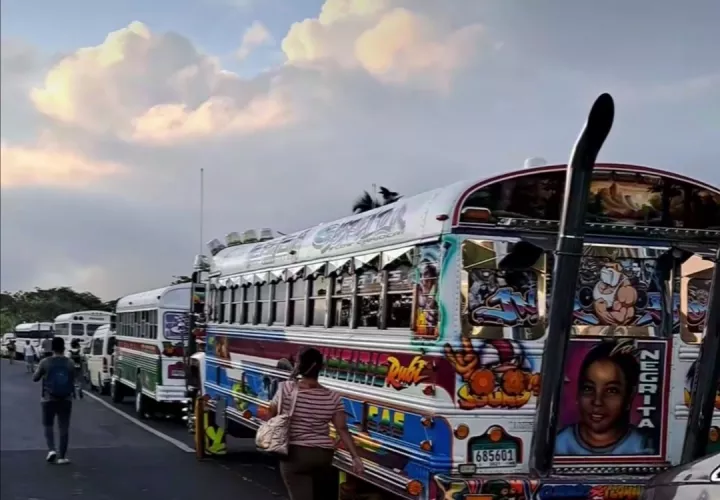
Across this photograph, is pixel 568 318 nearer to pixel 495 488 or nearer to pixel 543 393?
pixel 543 393

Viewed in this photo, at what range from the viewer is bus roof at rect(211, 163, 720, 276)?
274 inches

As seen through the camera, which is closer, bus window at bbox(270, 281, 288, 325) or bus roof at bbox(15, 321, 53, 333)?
bus window at bbox(270, 281, 288, 325)

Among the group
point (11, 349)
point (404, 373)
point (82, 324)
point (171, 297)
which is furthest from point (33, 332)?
point (404, 373)

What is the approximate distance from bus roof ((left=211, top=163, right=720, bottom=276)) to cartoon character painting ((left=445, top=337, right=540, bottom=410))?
2.74 feet

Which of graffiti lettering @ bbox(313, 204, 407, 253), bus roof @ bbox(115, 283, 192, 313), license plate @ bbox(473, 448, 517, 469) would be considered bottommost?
license plate @ bbox(473, 448, 517, 469)

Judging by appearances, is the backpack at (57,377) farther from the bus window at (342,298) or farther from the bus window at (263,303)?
the bus window at (342,298)

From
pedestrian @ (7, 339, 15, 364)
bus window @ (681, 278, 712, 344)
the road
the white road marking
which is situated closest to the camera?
bus window @ (681, 278, 712, 344)

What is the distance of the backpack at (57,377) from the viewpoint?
1269 cm

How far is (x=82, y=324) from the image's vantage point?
2753 centimetres

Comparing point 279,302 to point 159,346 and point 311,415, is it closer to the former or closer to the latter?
point 311,415

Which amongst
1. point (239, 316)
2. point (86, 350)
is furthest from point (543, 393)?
point (86, 350)

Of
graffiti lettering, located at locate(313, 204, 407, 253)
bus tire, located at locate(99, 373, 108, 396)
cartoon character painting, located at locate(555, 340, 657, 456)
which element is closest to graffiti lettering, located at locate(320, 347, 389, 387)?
graffiti lettering, located at locate(313, 204, 407, 253)

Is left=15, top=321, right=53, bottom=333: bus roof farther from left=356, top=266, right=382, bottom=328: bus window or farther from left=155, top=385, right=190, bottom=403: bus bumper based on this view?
left=356, top=266, right=382, bottom=328: bus window

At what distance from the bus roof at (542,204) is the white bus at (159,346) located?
1101cm
